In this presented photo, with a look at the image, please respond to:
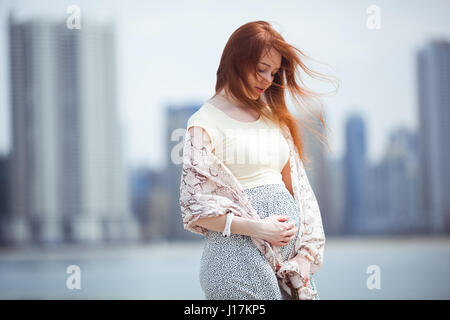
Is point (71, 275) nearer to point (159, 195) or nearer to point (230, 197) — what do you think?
point (230, 197)

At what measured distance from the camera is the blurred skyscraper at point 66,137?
4403 cm

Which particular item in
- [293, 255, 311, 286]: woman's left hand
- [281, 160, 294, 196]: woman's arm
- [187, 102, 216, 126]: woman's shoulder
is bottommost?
[293, 255, 311, 286]: woman's left hand

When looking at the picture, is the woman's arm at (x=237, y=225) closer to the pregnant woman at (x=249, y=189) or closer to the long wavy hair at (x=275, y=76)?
the pregnant woman at (x=249, y=189)

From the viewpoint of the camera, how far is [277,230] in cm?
154

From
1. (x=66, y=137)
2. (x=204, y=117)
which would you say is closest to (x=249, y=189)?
(x=204, y=117)

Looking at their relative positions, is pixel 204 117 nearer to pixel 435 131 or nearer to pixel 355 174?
pixel 435 131

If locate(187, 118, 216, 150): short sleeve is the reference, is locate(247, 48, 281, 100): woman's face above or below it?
above

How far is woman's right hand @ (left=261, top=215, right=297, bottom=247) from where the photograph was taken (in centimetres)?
154

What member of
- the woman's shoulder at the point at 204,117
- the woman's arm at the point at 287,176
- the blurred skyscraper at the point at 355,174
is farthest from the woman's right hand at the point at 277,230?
the blurred skyscraper at the point at 355,174

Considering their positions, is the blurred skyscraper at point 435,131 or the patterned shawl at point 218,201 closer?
the patterned shawl at point 218,201

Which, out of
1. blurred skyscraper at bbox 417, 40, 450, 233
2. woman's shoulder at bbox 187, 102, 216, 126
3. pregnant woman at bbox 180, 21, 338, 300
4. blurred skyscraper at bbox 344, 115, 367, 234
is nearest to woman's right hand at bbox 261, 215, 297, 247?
pregnant woman at bbox 180, 21, 338, 300

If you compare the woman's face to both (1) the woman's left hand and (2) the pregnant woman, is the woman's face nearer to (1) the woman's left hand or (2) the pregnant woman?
(2) the pregnant woman

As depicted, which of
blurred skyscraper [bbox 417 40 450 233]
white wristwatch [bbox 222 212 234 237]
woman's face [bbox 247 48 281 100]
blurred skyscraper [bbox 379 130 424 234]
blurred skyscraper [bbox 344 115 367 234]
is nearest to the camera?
white wristwatch [bbox 222 212 234 237]
